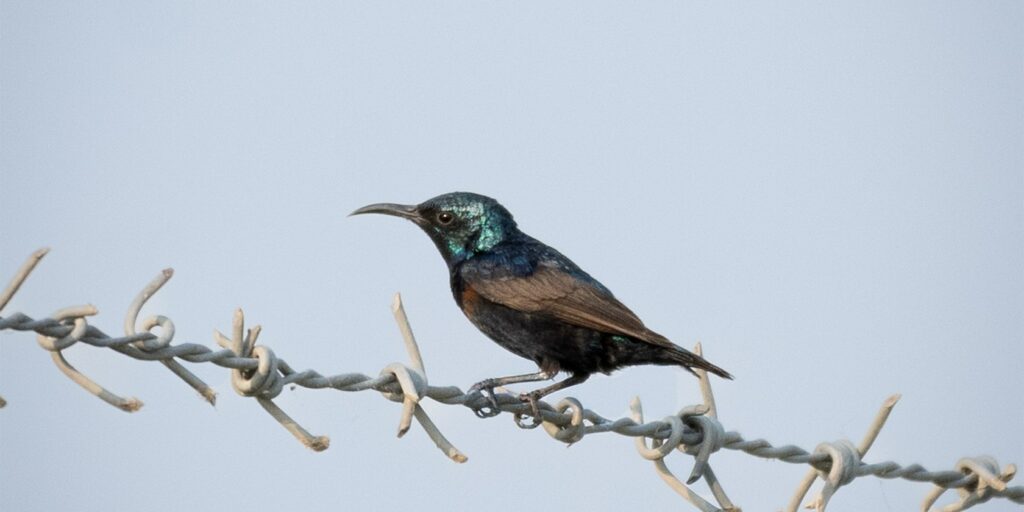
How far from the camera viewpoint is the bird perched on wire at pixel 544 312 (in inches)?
237

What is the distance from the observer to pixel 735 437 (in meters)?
4.77

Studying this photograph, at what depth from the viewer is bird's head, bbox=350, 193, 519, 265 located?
22.6 feet

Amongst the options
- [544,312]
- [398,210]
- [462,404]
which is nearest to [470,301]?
[544,312]

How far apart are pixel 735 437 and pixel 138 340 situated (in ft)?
7.27

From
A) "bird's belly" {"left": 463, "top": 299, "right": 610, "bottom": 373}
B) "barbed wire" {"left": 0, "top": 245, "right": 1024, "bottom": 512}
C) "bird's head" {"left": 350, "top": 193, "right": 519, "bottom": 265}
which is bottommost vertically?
"barbed wire" {"left": 0, "top": 245, "right": 1024, "bottom": 512}

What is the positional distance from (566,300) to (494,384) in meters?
0.60

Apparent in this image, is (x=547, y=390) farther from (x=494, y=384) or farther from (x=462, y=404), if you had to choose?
(x=462, y=404)

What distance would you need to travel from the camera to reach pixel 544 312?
20.3 feet

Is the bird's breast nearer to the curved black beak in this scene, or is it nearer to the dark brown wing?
the dark brown wing

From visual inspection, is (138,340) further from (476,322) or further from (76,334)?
(476,322)

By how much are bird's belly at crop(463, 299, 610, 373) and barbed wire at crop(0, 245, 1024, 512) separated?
758 millimetres

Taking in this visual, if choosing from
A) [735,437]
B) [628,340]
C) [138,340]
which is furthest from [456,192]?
[138,340]

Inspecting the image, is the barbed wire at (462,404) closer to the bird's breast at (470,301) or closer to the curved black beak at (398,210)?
the bird's breast at (470,301)

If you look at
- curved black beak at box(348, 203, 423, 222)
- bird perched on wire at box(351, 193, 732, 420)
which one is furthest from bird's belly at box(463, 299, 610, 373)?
curved black beak at box(348, 203, 423, 222)
